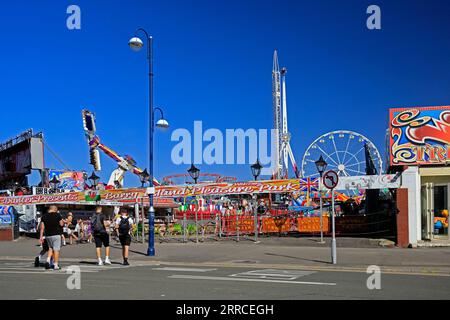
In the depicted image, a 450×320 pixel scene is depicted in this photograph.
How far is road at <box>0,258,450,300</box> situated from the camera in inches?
378

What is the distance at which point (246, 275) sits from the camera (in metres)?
12.9

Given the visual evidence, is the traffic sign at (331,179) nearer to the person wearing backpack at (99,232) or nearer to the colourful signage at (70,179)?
the person wearing backpack at (99,232)

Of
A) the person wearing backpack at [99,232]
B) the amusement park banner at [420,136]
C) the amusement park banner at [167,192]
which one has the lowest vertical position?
the person wearing backpack at [99,232]

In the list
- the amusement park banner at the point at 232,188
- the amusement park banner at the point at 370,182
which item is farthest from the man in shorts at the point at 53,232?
the amusement park banner at the point at 370,182

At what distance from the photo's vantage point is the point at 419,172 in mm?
21391

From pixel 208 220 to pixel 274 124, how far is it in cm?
7127

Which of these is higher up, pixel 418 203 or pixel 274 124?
pixel 274 124

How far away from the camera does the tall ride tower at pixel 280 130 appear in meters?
82.4

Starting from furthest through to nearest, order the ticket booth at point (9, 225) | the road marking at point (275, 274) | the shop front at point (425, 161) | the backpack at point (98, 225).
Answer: the ticket booth at point (9, 225), the shop front at point (425, 161), the backpack at point (98, 225), the road marking at point (275, 274)

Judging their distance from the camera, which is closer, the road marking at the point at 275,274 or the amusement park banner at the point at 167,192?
the road marking at the point at 275,274
